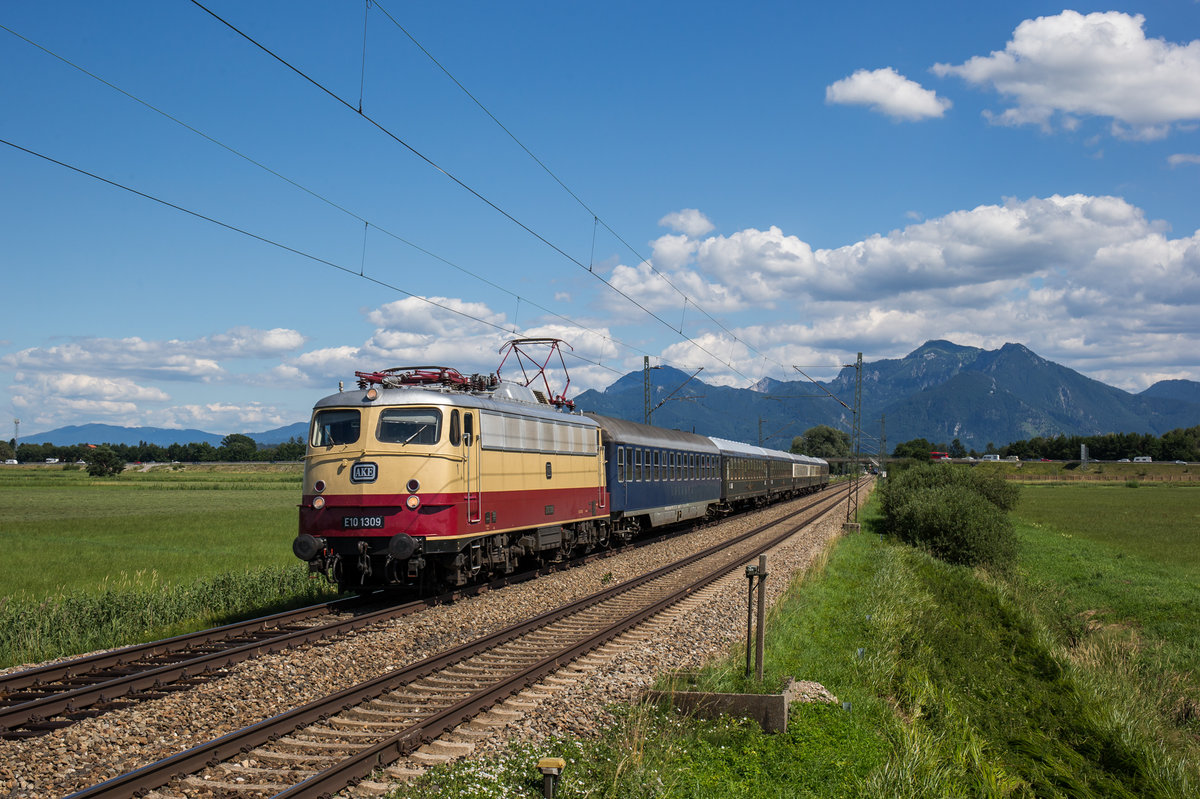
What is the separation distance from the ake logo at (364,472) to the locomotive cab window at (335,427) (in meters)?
0.55

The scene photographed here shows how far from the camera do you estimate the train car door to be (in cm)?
1565

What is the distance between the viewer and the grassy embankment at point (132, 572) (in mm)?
13344

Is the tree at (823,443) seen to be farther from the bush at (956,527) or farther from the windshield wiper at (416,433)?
the windshield wiper at (416,433)

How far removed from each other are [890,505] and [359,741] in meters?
36.9

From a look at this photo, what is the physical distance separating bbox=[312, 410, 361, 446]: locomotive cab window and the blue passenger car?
34.3 feet

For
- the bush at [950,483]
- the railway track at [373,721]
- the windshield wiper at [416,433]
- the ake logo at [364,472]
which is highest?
the windshield wiper at [416,433]

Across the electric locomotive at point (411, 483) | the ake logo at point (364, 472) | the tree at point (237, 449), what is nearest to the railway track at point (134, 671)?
the electric locomotive at point (411, 483)

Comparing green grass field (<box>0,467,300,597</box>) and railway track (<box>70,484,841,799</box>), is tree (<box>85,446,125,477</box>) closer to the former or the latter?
green grass field (<box>0,467,300,597</box>)

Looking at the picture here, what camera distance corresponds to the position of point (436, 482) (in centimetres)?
1488

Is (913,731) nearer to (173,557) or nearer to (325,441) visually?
(325,441)

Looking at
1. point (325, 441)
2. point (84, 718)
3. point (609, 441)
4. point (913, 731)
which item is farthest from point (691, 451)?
point (84, 718)

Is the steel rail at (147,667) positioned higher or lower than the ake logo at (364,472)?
lower

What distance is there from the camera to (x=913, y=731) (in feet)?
30.6

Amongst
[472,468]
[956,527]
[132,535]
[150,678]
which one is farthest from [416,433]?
[132,535]
